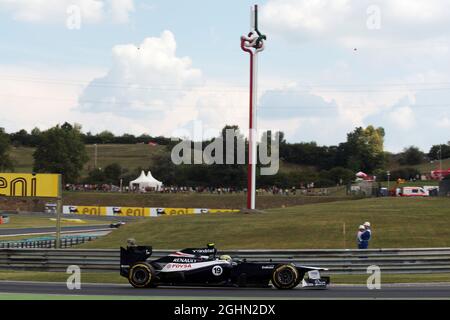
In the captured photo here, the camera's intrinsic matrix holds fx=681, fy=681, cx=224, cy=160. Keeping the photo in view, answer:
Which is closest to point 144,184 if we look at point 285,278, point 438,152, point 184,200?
point 184,200

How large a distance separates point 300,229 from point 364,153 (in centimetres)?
9529

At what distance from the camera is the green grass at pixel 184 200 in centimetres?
7761

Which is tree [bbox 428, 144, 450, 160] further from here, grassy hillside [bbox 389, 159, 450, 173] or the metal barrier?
the metal barrier

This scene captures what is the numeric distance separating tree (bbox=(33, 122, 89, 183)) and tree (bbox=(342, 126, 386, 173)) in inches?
1864

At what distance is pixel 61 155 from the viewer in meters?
111

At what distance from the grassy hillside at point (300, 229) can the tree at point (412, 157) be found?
4066 inches

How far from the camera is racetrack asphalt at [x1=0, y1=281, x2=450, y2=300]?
48.1ft

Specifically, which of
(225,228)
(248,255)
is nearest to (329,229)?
(225,228)

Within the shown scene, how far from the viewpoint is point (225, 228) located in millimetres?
31172

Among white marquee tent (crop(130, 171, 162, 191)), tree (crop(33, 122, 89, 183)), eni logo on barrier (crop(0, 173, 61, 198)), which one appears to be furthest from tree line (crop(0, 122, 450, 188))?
eni logo on barrier (crop(0, 173, 61, 198))

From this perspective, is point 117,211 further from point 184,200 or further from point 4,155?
point 4,155
